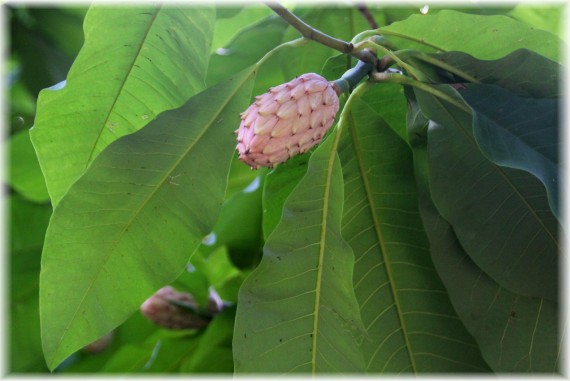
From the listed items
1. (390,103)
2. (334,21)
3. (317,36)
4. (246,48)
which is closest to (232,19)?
(246,48)

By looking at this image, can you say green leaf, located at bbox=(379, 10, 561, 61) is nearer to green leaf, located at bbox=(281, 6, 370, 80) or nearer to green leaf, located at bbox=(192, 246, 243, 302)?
green leaf, located at bbox=(281, 6, 370, 80)

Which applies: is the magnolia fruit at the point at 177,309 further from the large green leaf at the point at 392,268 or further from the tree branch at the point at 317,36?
the tree branch at the point at 317,36

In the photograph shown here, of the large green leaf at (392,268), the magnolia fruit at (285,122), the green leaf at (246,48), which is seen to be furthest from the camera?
the green leaf at (246,48)

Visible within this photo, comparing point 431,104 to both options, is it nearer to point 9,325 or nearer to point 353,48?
point 353,48

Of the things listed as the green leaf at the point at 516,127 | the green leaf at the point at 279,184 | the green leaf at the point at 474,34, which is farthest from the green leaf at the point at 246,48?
the green leaf at the point at 516,127

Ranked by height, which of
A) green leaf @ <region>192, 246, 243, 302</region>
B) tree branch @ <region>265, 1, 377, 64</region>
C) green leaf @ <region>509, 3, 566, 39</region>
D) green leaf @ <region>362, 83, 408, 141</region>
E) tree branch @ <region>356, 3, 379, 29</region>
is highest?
tree branch @ <region>265, 1, 377, 64</region>

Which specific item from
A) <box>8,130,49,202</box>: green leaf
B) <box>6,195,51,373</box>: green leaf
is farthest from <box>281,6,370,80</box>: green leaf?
<box>6,195,51,373</box>: green leaf
